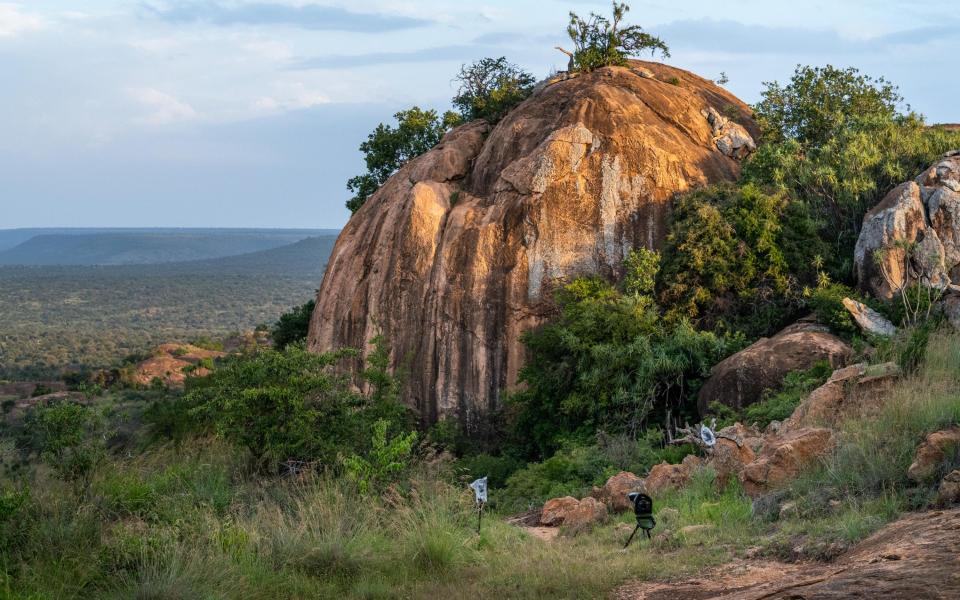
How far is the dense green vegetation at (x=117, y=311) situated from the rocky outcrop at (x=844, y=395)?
143 ft

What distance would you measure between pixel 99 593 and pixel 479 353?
13.8m

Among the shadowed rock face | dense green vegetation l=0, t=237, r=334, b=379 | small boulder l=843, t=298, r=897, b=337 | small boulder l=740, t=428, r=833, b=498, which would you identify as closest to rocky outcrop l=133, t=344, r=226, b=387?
dense green vegetation l=0, t=237, r=334, b=379

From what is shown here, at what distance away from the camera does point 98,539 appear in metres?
7.52

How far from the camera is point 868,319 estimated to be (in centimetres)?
1565

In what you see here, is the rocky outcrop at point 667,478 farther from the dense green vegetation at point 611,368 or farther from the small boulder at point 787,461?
the dense green vegetation at point 611,368

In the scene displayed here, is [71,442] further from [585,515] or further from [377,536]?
[585,515]

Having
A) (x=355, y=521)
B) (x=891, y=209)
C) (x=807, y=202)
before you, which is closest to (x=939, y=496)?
(x=355, y=521)

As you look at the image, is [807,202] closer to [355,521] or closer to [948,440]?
[948,440]

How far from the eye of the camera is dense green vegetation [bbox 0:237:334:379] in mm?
58219

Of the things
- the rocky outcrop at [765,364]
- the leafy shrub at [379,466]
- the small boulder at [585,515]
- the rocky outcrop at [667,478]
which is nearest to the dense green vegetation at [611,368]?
the rocky outcrop at [765,364]

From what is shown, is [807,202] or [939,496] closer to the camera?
[939,496]

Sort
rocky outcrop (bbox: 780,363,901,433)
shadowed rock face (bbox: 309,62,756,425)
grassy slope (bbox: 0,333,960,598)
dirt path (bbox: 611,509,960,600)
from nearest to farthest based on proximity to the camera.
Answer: dirt path (bbox: 611,509,960,600) → grassy slope (bbox: 0,333,960,598) → rocky outcrop (bbox: 780,363,901,433) → shadowed rock face (bbox: 309,62,756,425)

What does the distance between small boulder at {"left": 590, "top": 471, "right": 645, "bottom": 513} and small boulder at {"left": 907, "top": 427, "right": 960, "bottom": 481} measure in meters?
3.38

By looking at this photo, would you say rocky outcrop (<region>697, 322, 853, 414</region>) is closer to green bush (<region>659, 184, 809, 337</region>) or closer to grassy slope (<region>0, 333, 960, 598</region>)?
green bush (<region>659, 184, 809, 337</region>)
